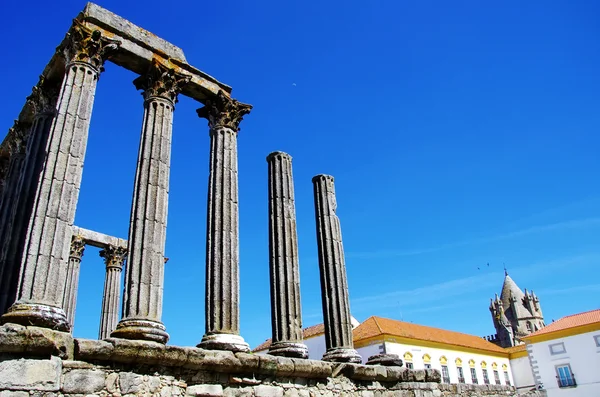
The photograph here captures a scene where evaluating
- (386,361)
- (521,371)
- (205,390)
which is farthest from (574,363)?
(205,390)

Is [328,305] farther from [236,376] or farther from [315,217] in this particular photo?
[236,376]

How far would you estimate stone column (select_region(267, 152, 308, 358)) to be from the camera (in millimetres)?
10273

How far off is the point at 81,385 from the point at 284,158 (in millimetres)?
7253

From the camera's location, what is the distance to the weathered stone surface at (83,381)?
6414mm

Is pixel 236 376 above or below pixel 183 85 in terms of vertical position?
below

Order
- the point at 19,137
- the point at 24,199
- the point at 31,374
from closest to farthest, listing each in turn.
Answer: the point at 31,374 < the point at 24,199 < the point at 19,137

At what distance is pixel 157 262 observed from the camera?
341 inches

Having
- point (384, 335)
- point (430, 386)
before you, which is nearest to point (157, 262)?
point (430, 386)

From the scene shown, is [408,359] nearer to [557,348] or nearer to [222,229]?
[557,348]

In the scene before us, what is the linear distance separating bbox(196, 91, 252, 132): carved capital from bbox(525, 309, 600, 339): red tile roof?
1364 inches

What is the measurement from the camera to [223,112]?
37.4 feet

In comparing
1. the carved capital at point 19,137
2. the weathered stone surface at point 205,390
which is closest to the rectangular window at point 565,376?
the weathered stone surface at point 205,390

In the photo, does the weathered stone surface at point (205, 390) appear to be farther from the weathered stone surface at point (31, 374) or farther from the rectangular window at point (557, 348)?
the rectangular window at point (557, 348)

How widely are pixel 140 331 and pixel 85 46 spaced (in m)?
5.46
